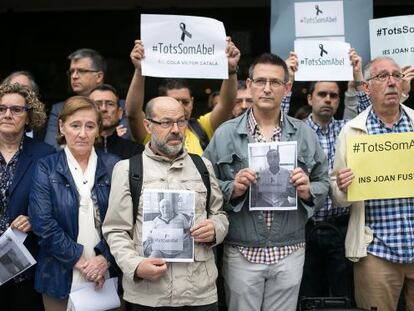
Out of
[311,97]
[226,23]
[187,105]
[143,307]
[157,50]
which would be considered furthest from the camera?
[226,23]

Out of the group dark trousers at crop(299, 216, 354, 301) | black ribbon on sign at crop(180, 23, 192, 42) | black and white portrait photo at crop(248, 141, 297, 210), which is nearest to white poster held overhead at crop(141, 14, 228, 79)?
black ribbon on sign at crop(180, 23, 192, 42)

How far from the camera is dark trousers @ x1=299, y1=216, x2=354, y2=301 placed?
4469mm

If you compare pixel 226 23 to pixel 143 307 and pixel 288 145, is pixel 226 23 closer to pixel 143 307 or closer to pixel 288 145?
pixel 288 145

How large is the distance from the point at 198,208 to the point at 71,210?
71cm

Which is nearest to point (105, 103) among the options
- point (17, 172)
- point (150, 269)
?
point (17, 172)

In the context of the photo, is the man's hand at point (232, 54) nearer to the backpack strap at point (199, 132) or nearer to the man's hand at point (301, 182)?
the backpack strap at point (199, 132)

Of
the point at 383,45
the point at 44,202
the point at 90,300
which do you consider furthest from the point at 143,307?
the point at 383,45

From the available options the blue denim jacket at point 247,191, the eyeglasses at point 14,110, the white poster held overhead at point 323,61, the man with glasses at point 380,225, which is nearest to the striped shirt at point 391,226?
the man with glasses at point 380,225

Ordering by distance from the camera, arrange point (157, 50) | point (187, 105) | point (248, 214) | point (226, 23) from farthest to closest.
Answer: point (226, 23) → point (187, 105) → point (157, 50) → point (248, 214)

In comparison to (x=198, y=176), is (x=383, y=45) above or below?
above

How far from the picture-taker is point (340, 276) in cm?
448

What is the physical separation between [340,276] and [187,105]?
5.19ft

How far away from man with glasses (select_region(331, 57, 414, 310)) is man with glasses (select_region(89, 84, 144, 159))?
136 cm

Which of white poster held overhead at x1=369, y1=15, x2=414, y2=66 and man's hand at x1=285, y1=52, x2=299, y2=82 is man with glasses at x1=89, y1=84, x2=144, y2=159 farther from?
white poster held overhead at x1=369, y1=15, x2=414, y2=66
